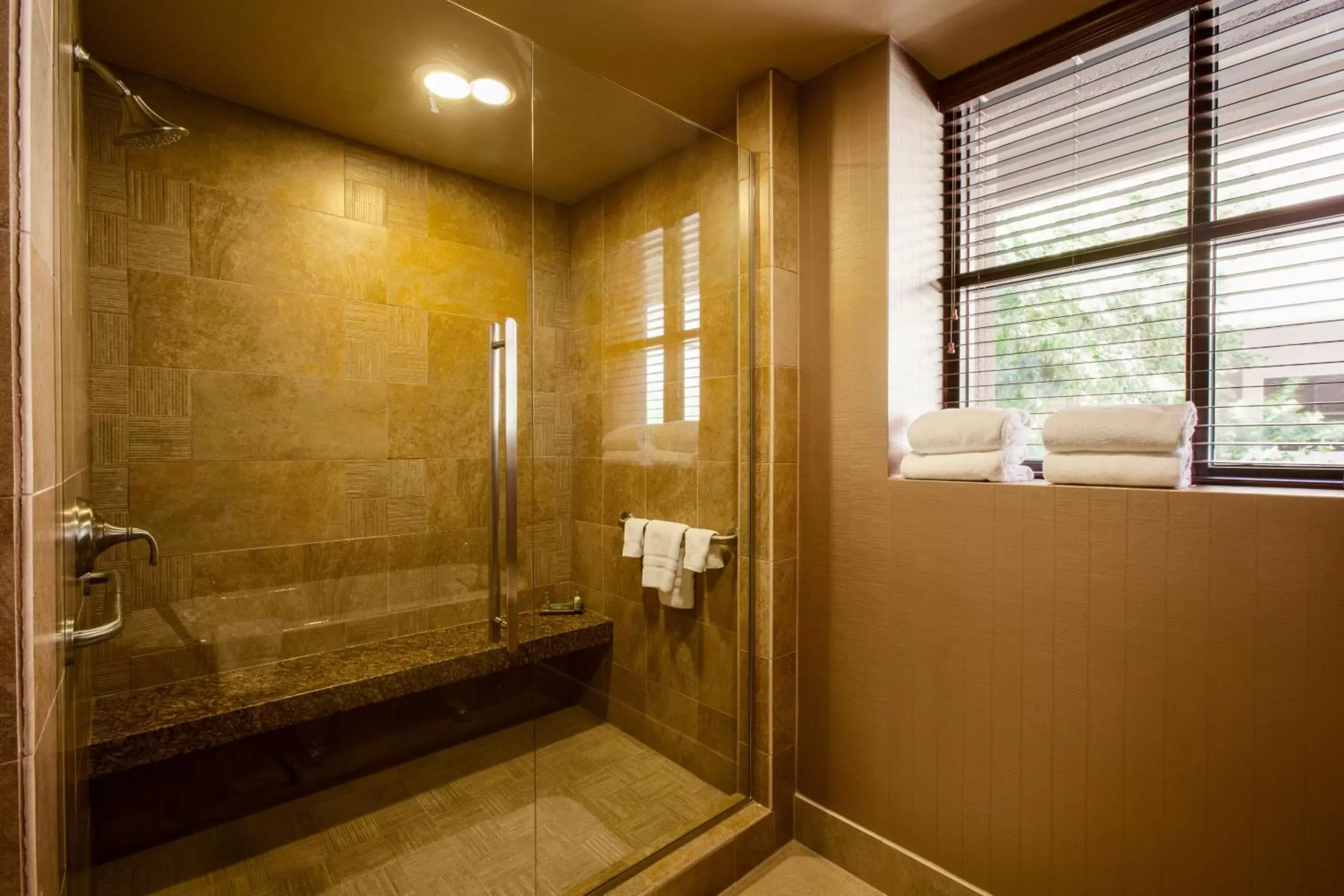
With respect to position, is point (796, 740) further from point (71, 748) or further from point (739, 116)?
point (739, 116)

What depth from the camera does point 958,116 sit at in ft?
6.36

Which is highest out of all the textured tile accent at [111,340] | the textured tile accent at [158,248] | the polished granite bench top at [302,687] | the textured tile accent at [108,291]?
the textured tile accent at [158,248]

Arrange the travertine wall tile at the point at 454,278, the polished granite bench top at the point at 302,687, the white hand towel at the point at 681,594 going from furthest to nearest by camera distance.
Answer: the white hand towel at the point at 681,594 < the travertine wall tile at the point at 454,278 < the polished granite bench top at the point at 302,687

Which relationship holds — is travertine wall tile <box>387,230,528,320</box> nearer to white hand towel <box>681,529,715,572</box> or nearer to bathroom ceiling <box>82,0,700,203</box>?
bathroom ceiling <box>82,0,700,203</box>

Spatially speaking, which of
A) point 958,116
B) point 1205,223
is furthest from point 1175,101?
point 958,116

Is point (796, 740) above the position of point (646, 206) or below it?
below

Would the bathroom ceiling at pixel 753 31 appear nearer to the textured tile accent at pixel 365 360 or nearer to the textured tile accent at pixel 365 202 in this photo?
the textured tile accent at pixel 365 202

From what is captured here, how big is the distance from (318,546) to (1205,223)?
231 cm

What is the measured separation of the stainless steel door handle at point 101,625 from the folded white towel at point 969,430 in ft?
6.09

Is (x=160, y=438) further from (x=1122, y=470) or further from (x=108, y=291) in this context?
(x=1122, y=470)

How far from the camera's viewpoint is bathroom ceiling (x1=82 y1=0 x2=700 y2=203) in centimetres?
117

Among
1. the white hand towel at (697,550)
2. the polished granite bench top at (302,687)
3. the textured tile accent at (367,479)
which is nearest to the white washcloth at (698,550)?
the white hand towel at (697,550)

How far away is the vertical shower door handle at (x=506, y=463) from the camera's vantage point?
1.51 m

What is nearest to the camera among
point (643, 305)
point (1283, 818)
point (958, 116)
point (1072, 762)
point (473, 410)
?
point (1283, 818)
